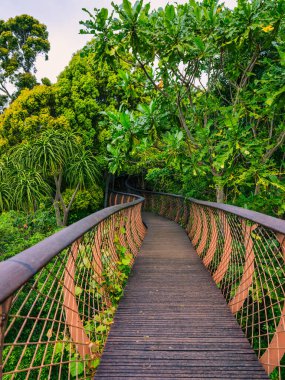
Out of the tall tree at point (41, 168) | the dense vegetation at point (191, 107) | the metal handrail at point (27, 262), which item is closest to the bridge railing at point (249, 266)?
the dense vegetation at point (191, 107)

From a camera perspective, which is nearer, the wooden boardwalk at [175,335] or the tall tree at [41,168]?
the wooden boardwalk at [175,335]

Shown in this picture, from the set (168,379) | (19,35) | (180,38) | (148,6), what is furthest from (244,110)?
(19,35)

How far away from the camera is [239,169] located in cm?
440

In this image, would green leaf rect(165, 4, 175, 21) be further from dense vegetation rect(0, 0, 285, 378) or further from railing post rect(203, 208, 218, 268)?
railing post rect(203, 208, 218, 268)

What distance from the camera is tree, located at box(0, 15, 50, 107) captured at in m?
19.1

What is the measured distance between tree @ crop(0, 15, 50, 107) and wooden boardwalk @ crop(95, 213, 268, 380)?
63.5 ft

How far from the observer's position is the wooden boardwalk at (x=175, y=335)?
1779mm

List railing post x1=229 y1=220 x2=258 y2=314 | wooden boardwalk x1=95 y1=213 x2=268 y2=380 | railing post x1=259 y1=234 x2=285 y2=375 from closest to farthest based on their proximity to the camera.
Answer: railing post x1=259 y1=234 x2=285 y2=375 < wooden boardwalk x1=95 y1=213 x2=268 y2=380 < railing post x1=229 y1=220 x2=258 y2=314

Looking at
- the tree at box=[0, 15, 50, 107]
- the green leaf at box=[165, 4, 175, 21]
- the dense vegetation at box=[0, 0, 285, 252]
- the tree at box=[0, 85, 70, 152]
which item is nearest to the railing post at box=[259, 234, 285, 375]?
the dense vegetation at box=[0, 0, 285, 252]

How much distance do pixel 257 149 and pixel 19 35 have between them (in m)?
22.1

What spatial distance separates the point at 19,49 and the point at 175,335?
907 inches

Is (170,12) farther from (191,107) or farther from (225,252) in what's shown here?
(225,252)

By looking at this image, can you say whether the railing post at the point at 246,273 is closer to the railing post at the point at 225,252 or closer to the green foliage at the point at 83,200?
the railing post at the point at 225,252

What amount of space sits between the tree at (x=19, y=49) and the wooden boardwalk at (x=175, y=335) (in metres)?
19.4
